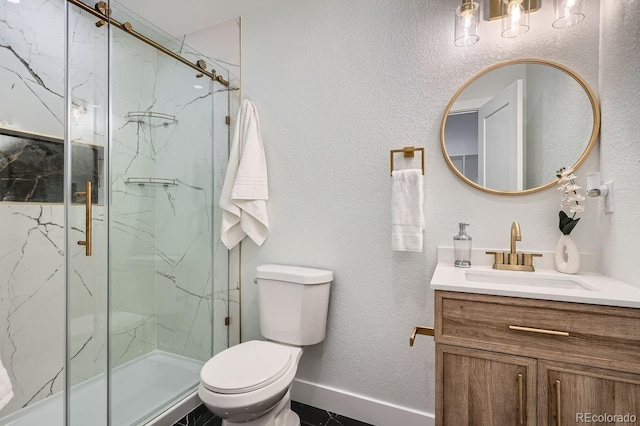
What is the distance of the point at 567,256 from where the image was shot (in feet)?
4.39

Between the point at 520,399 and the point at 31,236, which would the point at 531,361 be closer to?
the point at 520,399

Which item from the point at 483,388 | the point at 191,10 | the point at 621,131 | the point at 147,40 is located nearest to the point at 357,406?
the point at 483,388

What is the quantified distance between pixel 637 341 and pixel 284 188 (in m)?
1.64

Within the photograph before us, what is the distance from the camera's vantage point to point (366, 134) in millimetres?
1770

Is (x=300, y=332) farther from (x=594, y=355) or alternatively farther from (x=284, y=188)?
(x=594, y=355)

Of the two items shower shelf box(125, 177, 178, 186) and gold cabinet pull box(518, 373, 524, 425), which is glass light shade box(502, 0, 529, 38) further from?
shower shelf box(125, 177, 178, 186)

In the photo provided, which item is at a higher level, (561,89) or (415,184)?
(561,89)

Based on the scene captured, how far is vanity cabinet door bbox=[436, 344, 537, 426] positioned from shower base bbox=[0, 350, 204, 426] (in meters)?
1.43

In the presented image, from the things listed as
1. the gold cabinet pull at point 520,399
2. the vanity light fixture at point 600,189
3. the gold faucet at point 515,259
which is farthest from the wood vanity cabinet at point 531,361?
the vanity light fixture at point 600,189

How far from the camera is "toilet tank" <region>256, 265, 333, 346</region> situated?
1.72 meters

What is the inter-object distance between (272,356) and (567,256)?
1345 mm

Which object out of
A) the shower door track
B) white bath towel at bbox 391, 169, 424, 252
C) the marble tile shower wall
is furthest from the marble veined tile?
white bath towel at bbox 391, 169, 424, 252

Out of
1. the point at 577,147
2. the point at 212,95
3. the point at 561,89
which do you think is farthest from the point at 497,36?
the point at 212,95

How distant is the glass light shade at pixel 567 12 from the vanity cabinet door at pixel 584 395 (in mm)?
1344
